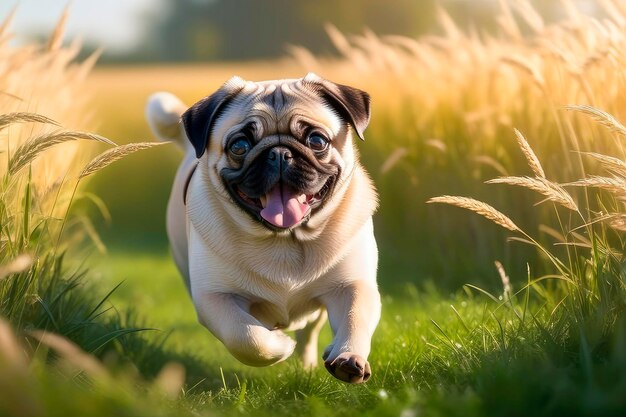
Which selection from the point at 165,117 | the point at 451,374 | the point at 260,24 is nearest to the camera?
the point at 451,374

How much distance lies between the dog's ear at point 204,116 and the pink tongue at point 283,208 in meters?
0.39

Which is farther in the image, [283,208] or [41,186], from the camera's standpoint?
[41,186]

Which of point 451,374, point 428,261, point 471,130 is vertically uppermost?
point 471,130

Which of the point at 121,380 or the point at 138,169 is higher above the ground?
→ the point at 121,380

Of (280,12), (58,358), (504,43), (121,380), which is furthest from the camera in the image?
(280,12)

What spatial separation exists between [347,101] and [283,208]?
2.08 feet

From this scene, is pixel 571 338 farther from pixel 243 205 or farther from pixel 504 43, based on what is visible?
pixel 504 43

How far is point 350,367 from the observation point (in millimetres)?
3490

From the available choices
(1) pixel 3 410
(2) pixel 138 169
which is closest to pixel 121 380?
(1) pixel 3 410

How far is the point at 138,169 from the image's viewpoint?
14.2 meters

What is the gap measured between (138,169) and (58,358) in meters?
10.4

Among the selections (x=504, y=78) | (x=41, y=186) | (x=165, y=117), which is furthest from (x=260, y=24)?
(x=41, y=186)

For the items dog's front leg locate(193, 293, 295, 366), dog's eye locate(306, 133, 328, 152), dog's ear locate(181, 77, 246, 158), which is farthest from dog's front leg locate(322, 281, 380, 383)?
dog's ear locate(181, 77, 246, 158)

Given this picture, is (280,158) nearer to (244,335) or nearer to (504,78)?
(244,335)
